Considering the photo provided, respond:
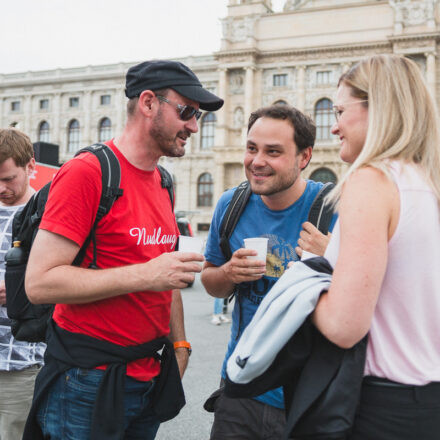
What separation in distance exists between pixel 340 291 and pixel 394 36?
3339 cm

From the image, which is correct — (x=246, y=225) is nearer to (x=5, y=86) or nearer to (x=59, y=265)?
(x=59, y=265)

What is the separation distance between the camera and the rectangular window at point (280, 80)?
1356 inches

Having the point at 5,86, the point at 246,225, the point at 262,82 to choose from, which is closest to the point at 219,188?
the point at 262,82

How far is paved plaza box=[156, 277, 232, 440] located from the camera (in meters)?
4.33

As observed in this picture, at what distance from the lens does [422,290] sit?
1429 mm

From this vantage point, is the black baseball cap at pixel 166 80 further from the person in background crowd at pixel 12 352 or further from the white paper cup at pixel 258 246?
the person in background crowd at pixel 12 352

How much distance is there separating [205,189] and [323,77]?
449 inches

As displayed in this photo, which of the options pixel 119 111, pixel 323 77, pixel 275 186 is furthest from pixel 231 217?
pixel 119 111

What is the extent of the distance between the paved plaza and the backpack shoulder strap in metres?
2.37

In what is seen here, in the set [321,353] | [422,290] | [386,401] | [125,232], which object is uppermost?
[125,232]

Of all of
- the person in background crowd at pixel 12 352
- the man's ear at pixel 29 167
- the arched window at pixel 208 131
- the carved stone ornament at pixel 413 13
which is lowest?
the person in background crowd at pixel 12 352

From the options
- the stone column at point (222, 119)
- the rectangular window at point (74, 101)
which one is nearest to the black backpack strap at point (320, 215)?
the stone column at point (222, 119)

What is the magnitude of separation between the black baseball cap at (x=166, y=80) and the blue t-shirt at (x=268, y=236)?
603 mm

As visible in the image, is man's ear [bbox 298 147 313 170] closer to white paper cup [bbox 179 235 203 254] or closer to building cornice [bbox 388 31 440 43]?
white paper cup [bbox 179 235 203 254]
